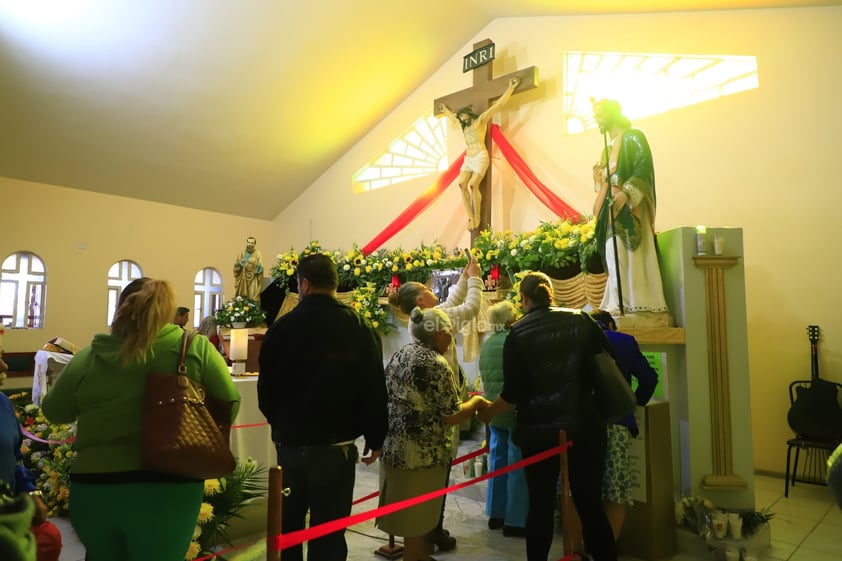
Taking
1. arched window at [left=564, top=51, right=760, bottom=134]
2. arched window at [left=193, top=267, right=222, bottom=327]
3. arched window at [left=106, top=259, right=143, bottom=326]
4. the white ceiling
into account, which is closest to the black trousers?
arched window at [left=564, top=51, right=760, bottom=134]

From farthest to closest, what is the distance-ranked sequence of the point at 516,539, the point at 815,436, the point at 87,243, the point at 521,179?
the point at 87,243
the point at 521,179
the point at 815,436
the point at 516,539

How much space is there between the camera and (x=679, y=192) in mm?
5953

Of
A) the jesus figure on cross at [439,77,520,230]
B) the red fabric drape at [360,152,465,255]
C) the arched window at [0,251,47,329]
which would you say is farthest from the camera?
the arched window at [0,251,47,329]

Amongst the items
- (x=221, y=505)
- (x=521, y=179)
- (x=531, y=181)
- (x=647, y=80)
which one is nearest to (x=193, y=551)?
(x=221, y=505)

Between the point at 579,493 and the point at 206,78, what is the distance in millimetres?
7133

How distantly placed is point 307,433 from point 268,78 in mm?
6817

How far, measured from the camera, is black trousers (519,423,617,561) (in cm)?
233

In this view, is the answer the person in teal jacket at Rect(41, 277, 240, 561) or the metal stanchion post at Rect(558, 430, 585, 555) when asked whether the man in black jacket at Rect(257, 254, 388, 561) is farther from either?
the metal stanchion post at Rect(558, 430, 585, 555)

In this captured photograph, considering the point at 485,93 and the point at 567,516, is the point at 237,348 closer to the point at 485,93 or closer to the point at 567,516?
the point at 567,516

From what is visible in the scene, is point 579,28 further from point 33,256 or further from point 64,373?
point 33,256

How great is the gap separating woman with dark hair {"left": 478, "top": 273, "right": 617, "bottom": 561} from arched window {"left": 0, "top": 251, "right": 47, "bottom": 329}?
8.33 meters

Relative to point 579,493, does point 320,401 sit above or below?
above

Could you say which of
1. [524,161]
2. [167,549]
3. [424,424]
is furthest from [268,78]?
[167,549]

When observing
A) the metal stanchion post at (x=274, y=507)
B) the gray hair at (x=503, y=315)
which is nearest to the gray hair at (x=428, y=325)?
the gray hair at (x=503, y=315)
